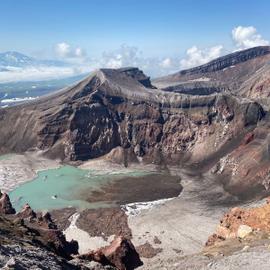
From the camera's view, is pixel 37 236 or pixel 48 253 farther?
pixel 37 236

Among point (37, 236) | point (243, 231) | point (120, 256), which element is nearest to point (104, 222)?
point (120, 256)

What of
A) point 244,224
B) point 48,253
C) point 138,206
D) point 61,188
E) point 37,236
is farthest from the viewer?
point 61,188

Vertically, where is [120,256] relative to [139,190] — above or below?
above

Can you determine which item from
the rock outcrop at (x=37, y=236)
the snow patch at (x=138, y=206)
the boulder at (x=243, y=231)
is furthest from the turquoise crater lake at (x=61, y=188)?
the boulder at (x=243, y=231)

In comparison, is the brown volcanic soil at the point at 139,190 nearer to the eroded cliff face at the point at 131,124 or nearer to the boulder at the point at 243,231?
the eroded cliff face at the point at 131,124

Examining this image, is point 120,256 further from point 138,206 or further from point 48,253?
point 138,206

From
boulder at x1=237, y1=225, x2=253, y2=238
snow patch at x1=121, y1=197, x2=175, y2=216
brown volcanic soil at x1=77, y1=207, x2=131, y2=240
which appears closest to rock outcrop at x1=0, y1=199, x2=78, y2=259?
boulder at x1=237, y1=225, x2=253, y2=238
